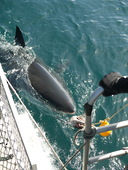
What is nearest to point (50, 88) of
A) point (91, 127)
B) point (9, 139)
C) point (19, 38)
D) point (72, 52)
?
point (19, 38)

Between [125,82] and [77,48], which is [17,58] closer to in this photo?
[77,48]

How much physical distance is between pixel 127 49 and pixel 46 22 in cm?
451

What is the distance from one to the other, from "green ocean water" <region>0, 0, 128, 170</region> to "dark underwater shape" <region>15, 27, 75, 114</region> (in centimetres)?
32

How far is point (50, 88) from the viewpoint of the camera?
8.18 metres

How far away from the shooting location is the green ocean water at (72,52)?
25.6 ft

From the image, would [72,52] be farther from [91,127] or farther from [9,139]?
[91,127]

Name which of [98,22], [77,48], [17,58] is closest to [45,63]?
[17,58]

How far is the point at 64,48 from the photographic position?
11.2m

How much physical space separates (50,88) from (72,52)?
3.40 m

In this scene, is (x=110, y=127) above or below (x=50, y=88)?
below

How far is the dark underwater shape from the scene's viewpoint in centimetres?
788

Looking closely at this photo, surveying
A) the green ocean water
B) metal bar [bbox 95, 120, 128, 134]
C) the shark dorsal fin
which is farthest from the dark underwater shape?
metal bar [bbox 95, 120, 128, 134]

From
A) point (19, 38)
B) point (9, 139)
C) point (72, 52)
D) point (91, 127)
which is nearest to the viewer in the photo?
point (91, 127)

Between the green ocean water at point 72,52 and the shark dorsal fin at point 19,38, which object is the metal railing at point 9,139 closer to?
the green ocean water at point 72,52
